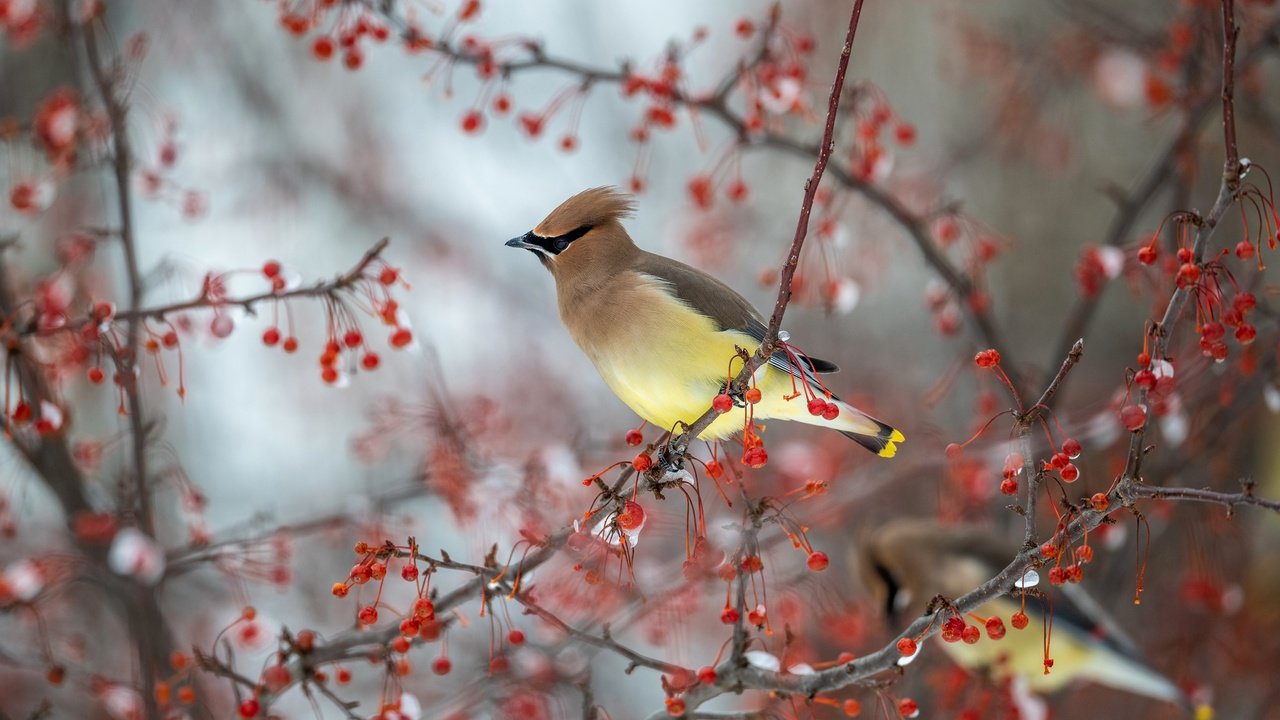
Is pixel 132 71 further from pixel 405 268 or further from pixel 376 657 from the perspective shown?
pixel 405 268

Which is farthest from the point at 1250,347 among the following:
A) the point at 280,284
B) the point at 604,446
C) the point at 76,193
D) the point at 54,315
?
the point at 76,193

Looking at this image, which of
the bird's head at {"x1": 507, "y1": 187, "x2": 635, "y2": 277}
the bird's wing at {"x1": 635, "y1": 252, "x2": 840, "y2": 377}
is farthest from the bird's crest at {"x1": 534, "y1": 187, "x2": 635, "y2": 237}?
the bird's wing at {"x1": 635, "y1": 252, "x2": 840, "y2": 377}

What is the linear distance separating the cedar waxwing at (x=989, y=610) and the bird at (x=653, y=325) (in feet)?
4.38

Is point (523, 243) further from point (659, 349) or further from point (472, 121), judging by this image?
point (472, 121)

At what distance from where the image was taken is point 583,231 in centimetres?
311

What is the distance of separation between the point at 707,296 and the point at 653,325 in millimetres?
184

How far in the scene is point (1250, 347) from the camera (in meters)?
3.44

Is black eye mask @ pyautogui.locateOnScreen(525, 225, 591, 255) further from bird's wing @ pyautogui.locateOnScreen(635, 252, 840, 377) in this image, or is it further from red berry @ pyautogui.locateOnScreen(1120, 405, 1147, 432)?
red berry @ pyautogui.locateOnScreen(1120, 405, 1147, 432)

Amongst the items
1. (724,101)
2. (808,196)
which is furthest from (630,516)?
(724,101)

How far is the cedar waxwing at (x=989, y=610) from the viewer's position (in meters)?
4.23

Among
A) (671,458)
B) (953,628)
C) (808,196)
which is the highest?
(671,458)

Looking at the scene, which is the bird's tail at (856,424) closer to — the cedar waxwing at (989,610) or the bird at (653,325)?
the bird at (653,325)

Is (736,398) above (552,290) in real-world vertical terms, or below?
below

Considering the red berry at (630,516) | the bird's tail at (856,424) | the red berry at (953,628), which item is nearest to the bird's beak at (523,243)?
the bird's tail at (856,424)
